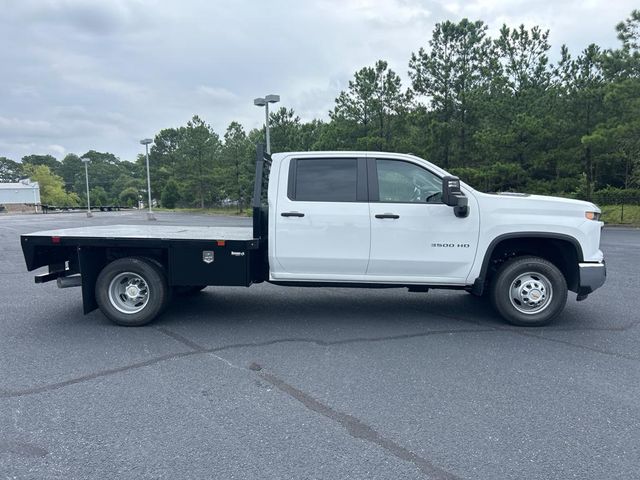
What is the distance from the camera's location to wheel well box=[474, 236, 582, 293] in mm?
5621

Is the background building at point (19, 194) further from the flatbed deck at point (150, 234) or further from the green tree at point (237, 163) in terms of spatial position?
the flatbed deck at point (150, 234)

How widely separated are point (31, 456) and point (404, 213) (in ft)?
13.7

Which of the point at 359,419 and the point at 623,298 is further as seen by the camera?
the point at 623,298

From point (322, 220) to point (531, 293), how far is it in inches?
105

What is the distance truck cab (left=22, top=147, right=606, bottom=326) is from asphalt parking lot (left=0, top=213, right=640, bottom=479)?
1.68 ft

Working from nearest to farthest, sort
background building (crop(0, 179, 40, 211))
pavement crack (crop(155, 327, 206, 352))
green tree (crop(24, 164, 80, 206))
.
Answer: pavement crack (crop(155, 327, 206, 352)) < background building (crop(0, 179, 40, 211)) < green tree (crop(24, 164, 80, 206))

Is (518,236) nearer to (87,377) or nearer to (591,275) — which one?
(591,275)

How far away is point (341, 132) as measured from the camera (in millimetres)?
31328

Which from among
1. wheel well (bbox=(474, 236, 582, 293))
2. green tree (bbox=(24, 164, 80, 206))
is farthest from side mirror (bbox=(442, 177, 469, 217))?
green tree (bbox=(24, 164, 80, 206))

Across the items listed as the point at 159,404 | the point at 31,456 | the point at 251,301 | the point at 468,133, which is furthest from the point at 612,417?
the point at 468,133

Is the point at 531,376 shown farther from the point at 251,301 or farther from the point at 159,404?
the point at 251,301

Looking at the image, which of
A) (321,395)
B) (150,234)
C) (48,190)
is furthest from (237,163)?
(48,190)

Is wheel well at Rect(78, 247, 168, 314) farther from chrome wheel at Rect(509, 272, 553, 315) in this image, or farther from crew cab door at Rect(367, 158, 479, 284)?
chrome wheel at Rect(509, 272, 553, 315)

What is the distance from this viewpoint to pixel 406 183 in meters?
5.71
